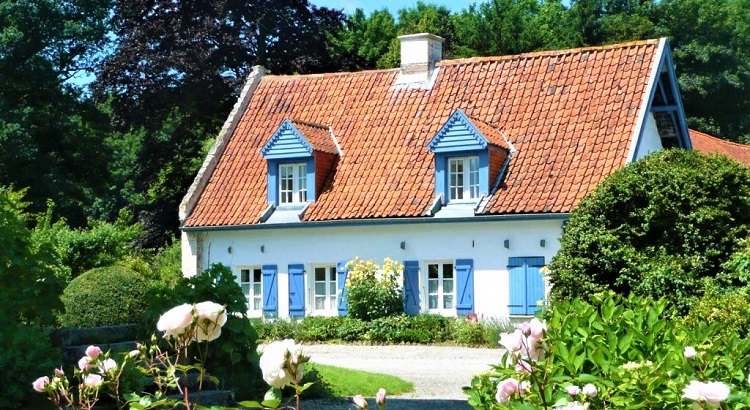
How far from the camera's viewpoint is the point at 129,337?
13719 millimetres

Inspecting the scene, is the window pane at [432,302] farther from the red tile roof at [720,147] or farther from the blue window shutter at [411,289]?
the red tile roof at [720,147]

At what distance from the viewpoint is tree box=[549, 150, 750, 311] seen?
682 inches

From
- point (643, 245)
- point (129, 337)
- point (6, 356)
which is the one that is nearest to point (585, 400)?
point (6, 356)

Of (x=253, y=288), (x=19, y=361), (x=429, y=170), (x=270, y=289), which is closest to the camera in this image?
(x=19, y=361)

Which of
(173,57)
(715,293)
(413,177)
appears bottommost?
(715,293)

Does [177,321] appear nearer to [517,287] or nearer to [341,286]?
[517,287]

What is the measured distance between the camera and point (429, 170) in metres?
26.5

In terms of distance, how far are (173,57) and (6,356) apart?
26.8 meters

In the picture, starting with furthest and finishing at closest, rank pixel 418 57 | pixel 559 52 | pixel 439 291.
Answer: pixel 418 57 < pixel 559 52 < pixel 439 291

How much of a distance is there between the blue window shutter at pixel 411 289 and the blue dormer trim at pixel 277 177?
3023 millimetres

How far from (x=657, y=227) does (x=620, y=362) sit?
35.9ft

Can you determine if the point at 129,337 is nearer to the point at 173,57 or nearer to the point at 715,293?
the point at 715,293

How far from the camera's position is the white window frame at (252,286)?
27.9m

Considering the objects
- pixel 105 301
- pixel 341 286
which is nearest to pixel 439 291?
pixel 341 286
